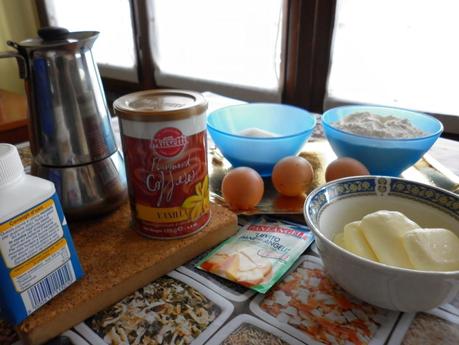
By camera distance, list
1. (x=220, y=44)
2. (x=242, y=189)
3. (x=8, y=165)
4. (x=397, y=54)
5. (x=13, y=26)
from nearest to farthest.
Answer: (x=8, y=165) < (x=242, y=189) < (x=397, y=54) < (x=220, y=44) < (x=13, y=26)

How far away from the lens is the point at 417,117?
2.46 feet

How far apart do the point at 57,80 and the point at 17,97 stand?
1.47 meters

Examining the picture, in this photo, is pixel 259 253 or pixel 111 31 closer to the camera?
pixel 259 253

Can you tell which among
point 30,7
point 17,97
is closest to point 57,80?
point 17,97

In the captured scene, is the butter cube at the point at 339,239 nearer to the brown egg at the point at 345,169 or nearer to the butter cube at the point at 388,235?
the butter cube at the point at 388,235

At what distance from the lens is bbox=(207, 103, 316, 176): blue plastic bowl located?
0.65 metres

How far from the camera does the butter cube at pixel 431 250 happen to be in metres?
0.35

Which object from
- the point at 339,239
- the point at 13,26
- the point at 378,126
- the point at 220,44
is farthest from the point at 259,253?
the point at 13,26

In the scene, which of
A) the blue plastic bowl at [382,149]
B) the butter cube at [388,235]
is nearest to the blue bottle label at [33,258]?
the butter cube at [388,235]

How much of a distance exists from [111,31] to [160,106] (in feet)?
6.92

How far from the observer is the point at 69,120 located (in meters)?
0.47

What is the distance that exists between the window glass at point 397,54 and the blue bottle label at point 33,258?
4.10ft

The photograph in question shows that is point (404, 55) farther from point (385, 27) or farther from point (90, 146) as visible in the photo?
point (90, 146)

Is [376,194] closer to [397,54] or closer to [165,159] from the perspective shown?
[165,159]
